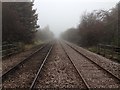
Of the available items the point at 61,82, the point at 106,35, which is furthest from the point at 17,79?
the point at 106,35

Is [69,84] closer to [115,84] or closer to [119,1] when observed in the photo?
[115,84]

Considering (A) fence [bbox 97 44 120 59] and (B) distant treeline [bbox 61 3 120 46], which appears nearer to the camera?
(A) fence [bbox 97 44 120 59]

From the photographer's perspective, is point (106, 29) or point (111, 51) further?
point (106, 29)

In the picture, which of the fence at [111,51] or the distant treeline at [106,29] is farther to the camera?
the distant treeline at [106,29]

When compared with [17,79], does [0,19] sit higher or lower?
higher

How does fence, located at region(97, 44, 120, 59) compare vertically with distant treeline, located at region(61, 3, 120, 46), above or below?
below

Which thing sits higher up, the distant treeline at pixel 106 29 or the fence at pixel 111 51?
the distant treeline at pixel 106 29

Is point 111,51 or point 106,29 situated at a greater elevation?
point 106,29

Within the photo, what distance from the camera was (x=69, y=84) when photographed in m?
9.58

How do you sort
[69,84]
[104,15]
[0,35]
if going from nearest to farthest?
[69,84], [0,35], [104,15]

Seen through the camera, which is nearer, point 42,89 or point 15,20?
point 42,89

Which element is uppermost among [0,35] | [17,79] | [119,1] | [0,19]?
[119,1]

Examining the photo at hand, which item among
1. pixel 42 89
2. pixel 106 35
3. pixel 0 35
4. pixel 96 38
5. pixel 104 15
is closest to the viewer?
pixel 42 89

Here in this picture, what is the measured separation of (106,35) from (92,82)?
2669cm
